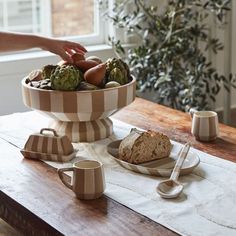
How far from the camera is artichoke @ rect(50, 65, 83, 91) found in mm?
1875

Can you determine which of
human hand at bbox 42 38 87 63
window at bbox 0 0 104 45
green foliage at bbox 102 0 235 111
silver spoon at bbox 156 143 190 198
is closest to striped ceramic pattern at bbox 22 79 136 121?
human hand at bbox 42 38 87 63

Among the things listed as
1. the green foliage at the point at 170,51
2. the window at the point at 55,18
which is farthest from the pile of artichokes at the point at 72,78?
the window at the point at 55,18

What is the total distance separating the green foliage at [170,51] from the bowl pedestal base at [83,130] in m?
1.32

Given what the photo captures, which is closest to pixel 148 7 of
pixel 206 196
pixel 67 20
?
pixel 67 20

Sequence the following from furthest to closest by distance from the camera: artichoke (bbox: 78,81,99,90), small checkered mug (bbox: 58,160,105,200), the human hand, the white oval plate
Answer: the human hand
artichoke (bbox: 78,81,99,90)
the white oval plate
small checkered mug (bbox: 58,160,105,200)

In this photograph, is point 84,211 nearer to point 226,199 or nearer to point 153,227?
point 153,227

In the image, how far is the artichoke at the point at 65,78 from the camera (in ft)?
6.15

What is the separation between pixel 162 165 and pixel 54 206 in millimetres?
388

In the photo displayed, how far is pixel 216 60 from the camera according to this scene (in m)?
4.02

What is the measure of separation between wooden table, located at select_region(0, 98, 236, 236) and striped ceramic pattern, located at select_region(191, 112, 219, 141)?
2cm

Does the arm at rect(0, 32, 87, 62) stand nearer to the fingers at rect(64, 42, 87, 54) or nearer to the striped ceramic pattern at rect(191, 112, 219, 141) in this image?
the fingers at rect(64, 42, 87, 54)

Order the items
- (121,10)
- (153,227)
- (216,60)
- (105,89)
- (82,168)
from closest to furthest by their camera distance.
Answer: (153,227) < (82,168) < (105,89) < (121,10) < (216,60)

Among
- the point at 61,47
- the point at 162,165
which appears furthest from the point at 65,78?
the point at 162,165

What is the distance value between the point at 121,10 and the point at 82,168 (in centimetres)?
210
